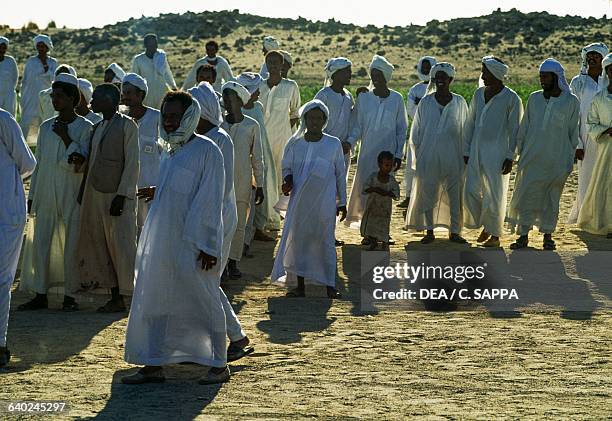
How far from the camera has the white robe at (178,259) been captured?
8023mm

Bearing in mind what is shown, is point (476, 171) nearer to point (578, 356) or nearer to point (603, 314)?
point (603, 314)

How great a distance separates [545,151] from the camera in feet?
46.0

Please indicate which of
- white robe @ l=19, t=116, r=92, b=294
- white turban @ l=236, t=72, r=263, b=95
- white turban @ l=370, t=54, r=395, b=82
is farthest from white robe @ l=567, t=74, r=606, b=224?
white robe @ l=19, t=116, r=92, b=294

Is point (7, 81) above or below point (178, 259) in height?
above

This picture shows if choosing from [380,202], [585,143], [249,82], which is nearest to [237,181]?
[249,82]

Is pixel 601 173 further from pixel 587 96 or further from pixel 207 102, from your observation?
pixel 207 102

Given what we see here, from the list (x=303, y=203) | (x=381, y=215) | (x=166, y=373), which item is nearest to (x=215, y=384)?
(x=166, y=373)

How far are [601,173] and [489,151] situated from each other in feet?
5.50

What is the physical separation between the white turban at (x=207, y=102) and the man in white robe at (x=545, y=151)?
5.79 m

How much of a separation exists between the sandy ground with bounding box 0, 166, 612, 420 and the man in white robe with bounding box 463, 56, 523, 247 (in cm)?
256

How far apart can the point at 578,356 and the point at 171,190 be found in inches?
120

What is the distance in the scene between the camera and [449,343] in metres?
9.52

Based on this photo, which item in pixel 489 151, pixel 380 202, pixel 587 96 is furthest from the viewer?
pixel 587 96

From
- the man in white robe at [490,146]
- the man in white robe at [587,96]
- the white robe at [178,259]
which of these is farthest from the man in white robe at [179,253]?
the man in white robe at [587,96]
